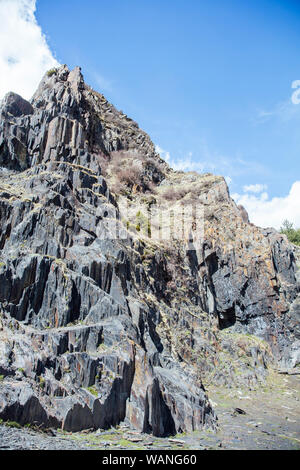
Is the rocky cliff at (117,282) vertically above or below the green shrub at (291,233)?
below

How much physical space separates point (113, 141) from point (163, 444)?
3564 centimetres

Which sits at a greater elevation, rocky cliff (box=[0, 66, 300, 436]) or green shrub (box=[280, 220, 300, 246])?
green shrub (box=[280, 220, 300, 246])

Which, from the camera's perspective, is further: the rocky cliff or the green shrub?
the green shrub

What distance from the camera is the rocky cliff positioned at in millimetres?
11820

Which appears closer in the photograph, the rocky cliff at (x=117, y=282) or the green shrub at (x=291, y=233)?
the rocky cliff at (x=117, y=282)

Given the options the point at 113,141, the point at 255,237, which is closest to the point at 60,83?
the point at 113,141

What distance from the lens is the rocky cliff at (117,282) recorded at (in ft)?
38.8

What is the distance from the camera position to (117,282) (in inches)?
659

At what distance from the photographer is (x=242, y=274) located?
32.5m

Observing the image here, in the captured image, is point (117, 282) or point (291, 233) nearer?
point (117, 282)

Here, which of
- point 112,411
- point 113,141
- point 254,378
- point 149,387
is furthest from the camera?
point 113,141
